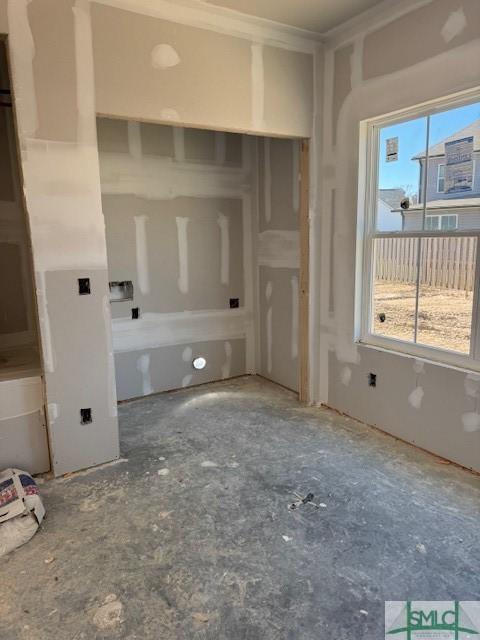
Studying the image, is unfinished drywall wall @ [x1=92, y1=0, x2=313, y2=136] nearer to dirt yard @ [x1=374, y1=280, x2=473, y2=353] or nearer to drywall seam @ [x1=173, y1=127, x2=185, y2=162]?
drywall seam @ [x1=173, y1=127, x2=185, y2=162]

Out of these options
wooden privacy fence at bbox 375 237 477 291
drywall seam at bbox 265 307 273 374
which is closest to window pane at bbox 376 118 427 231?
wooden privacy fence at bbox 375 237 477 291

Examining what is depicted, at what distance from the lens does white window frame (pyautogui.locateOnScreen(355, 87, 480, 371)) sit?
2762mm

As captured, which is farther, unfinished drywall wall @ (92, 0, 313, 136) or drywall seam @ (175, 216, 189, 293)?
drywall seam @ (175, 216, 189, 293)

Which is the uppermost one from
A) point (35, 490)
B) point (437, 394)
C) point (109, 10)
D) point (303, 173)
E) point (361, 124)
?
point (109, 10)

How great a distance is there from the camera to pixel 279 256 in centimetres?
434

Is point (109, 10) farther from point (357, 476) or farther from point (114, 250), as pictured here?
point (357, 476)

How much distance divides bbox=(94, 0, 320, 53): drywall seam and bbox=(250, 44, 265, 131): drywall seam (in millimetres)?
89

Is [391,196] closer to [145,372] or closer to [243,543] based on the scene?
[243,543]

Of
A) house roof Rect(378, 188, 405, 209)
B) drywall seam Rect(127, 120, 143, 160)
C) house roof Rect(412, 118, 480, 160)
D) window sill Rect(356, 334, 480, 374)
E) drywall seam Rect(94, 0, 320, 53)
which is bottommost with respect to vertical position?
window sill Rect(356, 334, 480, 374)

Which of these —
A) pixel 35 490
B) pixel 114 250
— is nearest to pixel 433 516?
pixel 35 490

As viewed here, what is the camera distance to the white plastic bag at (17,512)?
7.26 feet

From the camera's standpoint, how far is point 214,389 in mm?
4430

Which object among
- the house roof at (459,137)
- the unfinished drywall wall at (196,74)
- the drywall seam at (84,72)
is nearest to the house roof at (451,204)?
the house roof at (459,137)

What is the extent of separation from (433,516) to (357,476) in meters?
0.52
